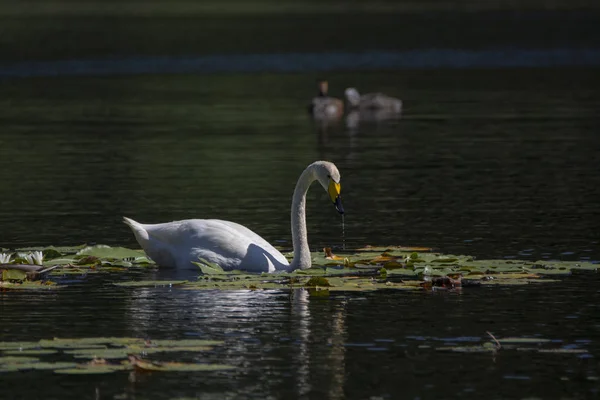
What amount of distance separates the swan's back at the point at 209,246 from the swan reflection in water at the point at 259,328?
116cm

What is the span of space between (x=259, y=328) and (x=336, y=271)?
315 cm

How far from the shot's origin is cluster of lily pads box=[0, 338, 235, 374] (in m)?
13.1

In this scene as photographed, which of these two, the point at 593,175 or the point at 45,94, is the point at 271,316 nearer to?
the point at 593,175

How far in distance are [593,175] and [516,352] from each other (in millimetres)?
15201

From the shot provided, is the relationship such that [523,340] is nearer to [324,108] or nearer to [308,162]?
[308,162]

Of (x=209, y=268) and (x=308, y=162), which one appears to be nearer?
(x=209, y=268)

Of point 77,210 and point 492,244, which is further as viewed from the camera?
point 77,210

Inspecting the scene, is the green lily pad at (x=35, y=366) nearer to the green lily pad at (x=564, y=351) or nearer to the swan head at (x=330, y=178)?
the green lily pad at (x=564, y=351)

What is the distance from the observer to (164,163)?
3234 centimetres

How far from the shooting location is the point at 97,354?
13547 millimetres

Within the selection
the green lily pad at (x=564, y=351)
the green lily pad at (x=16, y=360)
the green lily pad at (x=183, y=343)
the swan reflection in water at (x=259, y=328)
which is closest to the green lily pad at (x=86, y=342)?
the green lily pad at (x=183, y=343)

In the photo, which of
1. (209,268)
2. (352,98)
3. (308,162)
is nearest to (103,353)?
(209,268)

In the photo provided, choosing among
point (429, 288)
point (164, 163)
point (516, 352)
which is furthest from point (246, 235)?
point (164, 163)

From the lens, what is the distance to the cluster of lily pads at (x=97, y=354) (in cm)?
1308
